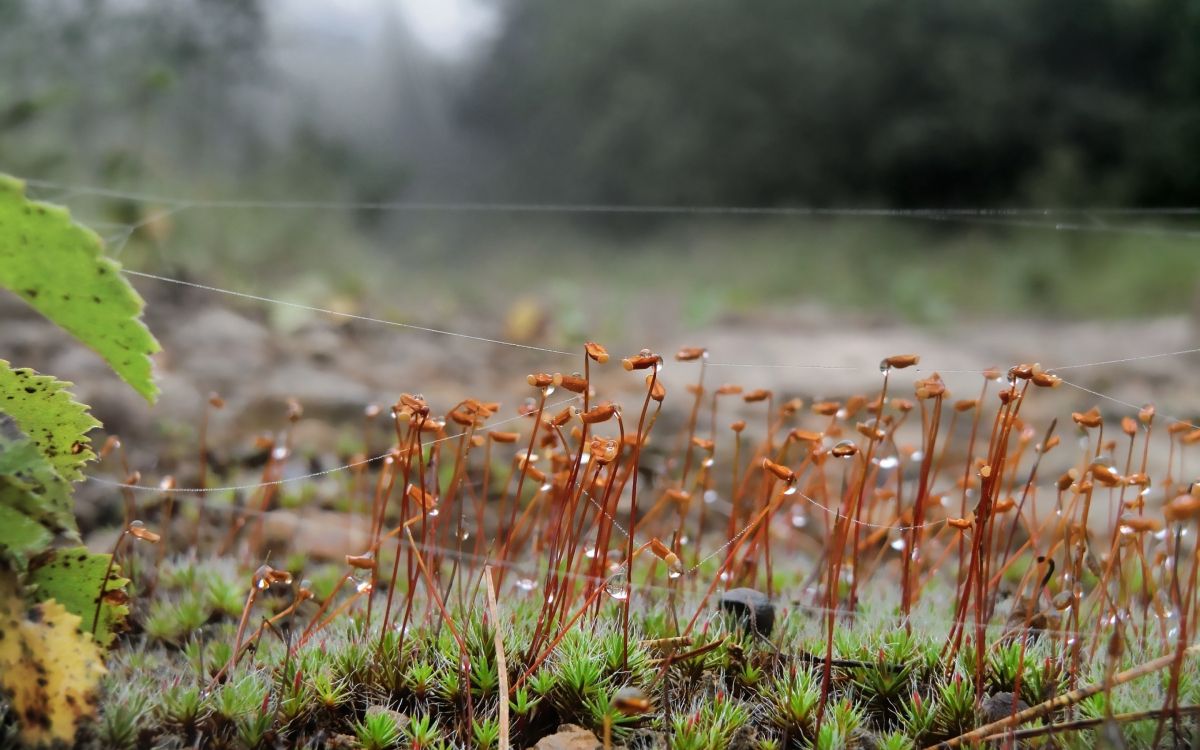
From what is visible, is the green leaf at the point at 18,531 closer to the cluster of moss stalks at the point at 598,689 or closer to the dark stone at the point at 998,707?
the cluster of moss stalks at the point at 598,689

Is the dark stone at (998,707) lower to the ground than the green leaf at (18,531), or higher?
lower

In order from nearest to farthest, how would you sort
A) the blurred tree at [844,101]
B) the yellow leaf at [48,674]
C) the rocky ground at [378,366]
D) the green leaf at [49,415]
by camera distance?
the yellow leaf at [48,674], the green leaf at [49,415], the rocky ground at [378,366], the blurred tree at [844,101]

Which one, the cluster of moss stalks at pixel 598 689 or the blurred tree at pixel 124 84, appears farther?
the blurred tree at pixel 124 84

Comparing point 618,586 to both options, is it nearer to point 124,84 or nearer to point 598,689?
point 598,689

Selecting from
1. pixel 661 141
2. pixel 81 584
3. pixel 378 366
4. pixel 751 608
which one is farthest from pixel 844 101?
pixel 81 584

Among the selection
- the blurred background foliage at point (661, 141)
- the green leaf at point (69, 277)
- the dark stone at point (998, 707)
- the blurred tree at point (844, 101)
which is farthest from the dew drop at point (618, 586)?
the blurred tree at point (844, 101)

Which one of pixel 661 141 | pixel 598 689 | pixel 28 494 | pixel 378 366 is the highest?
pixel 661 141
